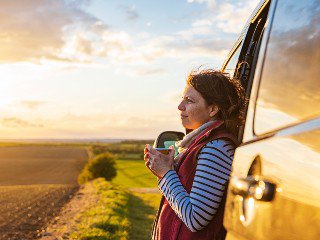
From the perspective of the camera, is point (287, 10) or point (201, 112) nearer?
point (287, 10)

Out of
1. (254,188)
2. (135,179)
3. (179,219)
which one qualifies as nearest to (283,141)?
(254,188)

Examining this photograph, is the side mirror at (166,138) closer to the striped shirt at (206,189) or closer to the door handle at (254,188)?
the striped shirt at (206,189)

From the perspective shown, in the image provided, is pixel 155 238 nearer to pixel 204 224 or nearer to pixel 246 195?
pixel 204 224

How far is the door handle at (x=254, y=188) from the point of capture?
133 centimetres

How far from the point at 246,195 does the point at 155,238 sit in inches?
41.0

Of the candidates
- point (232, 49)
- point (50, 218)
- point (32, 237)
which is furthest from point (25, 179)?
point (232, 49)

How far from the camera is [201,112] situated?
8.27 ft

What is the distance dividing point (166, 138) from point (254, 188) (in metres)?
1.99

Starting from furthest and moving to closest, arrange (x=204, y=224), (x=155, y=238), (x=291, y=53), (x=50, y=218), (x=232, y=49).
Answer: (x=50, y=218) → (x=232, y=49) → (x=155, y=238) → (x=204, y=224) → (x=291, y=53)

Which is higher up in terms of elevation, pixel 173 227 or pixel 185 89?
pixel 185 89

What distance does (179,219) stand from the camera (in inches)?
92.7

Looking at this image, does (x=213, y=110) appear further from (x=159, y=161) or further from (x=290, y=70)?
(x=290, y=70)

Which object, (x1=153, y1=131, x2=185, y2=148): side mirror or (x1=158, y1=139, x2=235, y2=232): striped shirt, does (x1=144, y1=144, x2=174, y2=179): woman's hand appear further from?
(x1=153, y1=131, x2=185, y2=148): side mirror

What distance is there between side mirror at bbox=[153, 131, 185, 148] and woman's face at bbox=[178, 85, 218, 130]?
653 mm
